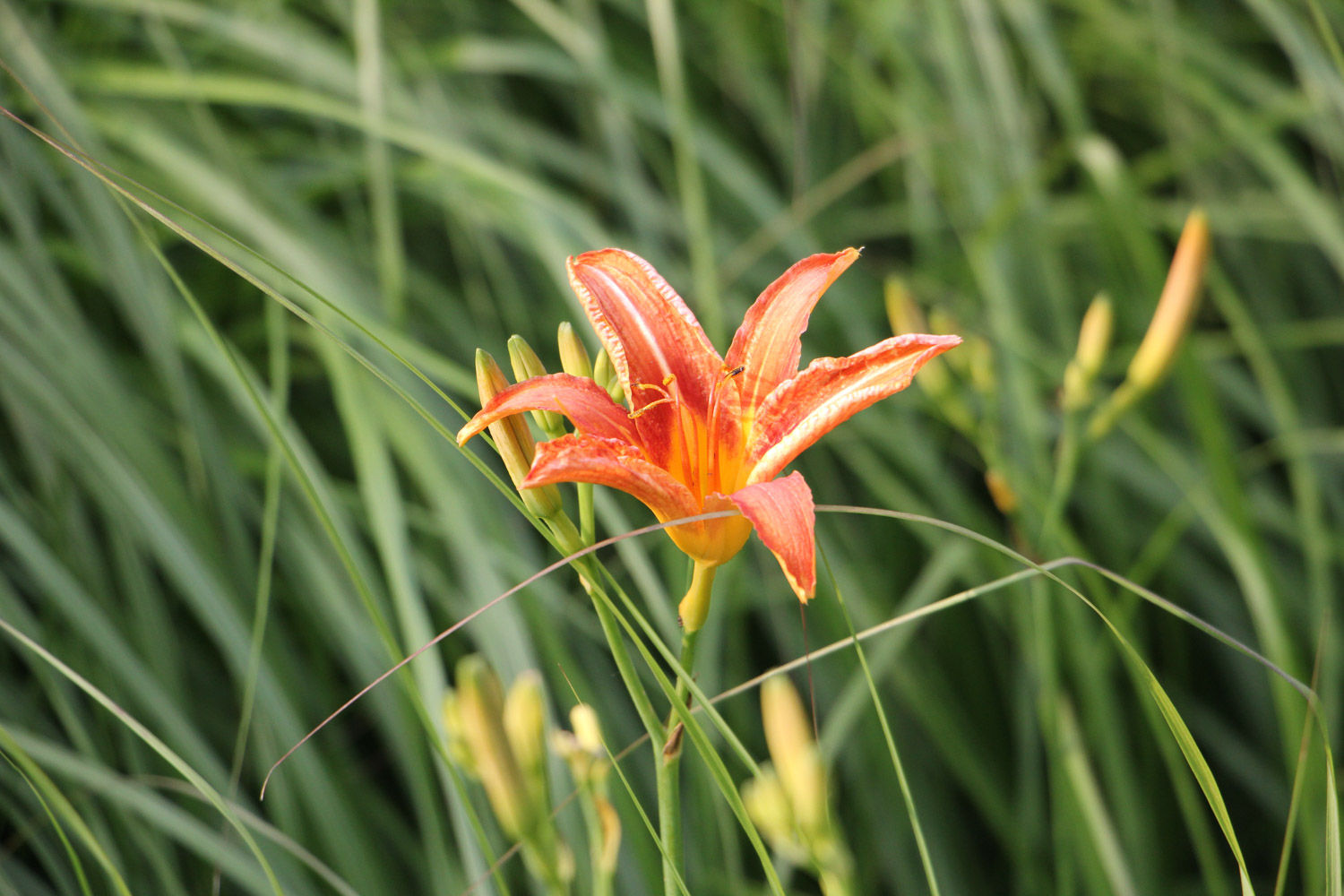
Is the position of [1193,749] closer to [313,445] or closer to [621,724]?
[621,724]

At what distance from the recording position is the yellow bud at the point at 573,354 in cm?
54

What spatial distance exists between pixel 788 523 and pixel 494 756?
0.19 m

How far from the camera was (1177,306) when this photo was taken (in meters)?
0.82

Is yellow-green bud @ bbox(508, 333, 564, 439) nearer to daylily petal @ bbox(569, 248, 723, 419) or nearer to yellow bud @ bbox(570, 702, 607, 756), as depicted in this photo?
daylily petal @ bbox(569, 248, 723, 419)

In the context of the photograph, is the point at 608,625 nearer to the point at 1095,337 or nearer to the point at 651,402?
the point at 651,402

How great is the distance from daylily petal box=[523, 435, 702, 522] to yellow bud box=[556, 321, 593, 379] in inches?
4.7

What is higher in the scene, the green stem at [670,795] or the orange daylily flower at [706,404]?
the orange daylily flower at [706,404]

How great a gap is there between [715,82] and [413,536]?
91 centimetres

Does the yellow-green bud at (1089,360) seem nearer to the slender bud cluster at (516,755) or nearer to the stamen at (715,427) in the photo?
the stamen at (715,427)

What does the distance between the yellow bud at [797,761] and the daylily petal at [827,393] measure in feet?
0.38

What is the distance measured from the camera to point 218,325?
4.10ft

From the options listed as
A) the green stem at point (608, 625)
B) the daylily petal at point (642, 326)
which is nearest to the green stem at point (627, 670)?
the green stem at point (608, 625)

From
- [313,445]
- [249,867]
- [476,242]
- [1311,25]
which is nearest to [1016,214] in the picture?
[1311,25]

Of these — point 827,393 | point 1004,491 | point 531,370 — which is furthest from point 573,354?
point 1004,491
